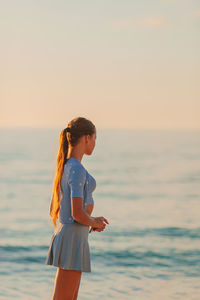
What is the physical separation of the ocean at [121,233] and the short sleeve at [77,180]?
3.29m

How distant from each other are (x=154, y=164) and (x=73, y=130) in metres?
33.3

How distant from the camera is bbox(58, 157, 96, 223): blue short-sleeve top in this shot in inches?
129

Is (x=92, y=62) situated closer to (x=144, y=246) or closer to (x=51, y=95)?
(x=51, y=95)

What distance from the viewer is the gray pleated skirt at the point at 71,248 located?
3375 millimetres

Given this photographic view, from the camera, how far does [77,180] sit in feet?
10.8

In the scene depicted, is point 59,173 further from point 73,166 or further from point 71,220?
point 71,220

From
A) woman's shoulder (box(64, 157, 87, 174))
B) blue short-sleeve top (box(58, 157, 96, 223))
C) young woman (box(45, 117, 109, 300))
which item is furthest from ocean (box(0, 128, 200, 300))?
woman's shoulder (box(64, 157, 87, 174))

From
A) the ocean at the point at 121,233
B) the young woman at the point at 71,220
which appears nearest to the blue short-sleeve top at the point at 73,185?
the young woman at the point at 71,220

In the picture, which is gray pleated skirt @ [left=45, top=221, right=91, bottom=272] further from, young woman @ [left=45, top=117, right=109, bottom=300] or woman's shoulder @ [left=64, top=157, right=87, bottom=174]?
woman's shoulder @ [left=64, top=157, right=87, bottom=174]

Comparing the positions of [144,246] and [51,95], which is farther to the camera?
[51,95]

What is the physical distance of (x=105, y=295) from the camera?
6.75m

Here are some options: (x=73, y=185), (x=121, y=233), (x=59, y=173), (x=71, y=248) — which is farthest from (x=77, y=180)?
(x=121, y=233)

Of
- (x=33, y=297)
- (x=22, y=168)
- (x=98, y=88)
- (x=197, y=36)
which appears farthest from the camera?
(x=98, y=88)

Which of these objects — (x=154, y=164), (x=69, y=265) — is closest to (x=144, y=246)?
(x=69, y=265)
